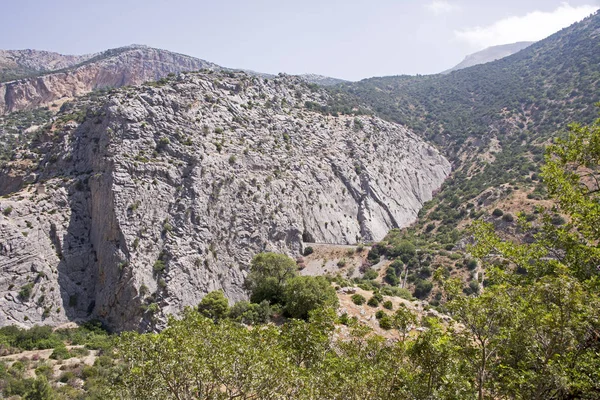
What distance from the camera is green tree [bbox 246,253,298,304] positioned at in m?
34.8

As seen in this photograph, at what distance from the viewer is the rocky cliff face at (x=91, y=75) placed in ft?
414

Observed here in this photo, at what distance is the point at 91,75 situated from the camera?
147 m

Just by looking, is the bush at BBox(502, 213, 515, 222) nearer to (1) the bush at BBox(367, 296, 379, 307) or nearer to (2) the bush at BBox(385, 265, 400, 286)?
(2) the bush at BBox(385, 265, 400, 286)

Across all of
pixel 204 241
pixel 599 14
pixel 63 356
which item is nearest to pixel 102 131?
pixel 204 241

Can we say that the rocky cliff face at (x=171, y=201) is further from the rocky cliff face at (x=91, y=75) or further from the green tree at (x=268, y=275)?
the rocky cliff face at (x=91, y=75)

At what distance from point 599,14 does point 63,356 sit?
211177 mm

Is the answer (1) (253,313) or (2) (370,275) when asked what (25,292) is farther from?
(2) (370,275)

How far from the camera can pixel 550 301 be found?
866 centimetres

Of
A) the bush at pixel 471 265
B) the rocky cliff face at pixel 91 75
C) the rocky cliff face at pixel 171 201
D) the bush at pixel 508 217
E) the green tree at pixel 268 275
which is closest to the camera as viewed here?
the green tree at pixel 268 275

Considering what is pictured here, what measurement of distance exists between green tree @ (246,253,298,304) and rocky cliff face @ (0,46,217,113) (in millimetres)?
131247

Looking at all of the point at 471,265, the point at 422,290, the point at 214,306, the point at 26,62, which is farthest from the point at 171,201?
the point at 26,62

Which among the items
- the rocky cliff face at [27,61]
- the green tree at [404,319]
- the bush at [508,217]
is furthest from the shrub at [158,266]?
the rocky cliff face at [27,61]

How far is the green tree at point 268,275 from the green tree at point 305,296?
4.33 metres

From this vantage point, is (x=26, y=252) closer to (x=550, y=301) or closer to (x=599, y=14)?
(x=550, y=301)
